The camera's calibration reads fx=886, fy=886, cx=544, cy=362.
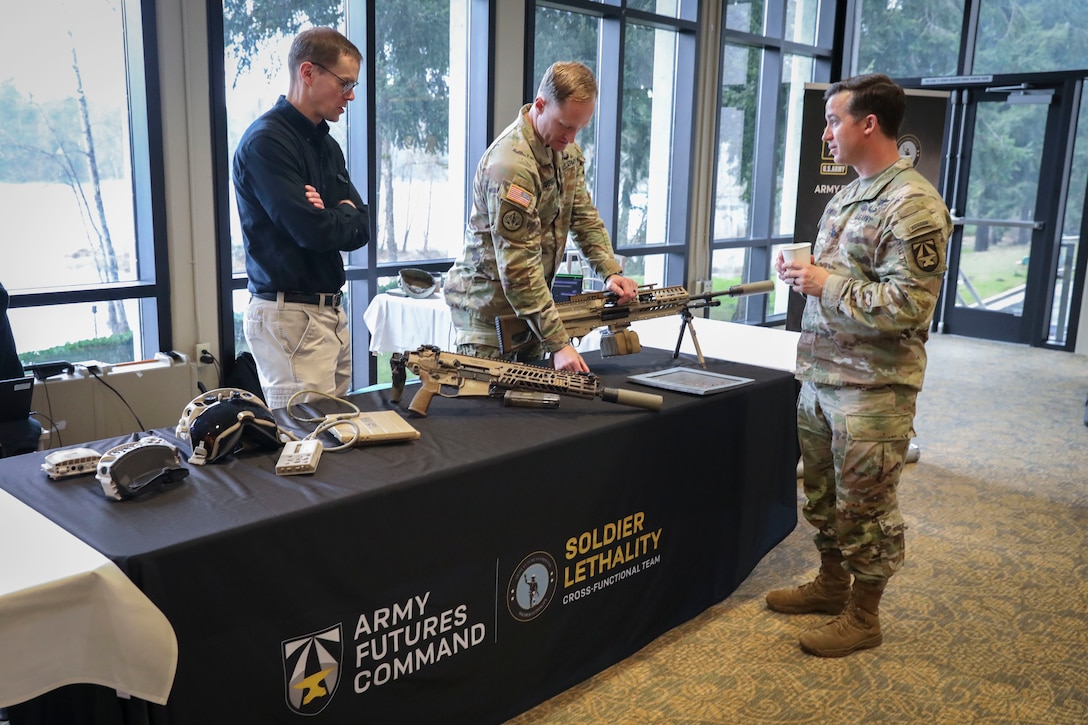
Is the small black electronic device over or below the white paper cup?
below

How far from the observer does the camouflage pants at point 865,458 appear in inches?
90.0

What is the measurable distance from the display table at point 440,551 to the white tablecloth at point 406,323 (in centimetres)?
169

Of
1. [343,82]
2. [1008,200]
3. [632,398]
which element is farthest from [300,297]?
[1008,200]

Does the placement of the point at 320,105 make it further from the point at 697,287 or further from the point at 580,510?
the point at 697,287

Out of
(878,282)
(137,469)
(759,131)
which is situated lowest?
(137,469)

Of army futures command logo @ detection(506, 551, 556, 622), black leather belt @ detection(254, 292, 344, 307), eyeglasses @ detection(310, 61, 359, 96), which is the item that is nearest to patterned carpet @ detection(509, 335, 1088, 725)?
army futures command logo @ detection(506, 551, 556, 622)

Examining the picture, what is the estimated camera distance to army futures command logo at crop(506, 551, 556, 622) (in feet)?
6.63

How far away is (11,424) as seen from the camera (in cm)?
298

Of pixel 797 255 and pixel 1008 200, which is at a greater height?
pixel 1008 200

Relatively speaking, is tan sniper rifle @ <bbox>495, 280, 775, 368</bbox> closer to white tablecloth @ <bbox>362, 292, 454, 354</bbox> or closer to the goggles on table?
the goggles on table

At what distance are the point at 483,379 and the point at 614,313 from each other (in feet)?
1.96

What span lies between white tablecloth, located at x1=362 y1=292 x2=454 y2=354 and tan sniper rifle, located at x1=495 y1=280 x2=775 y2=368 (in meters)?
1.61

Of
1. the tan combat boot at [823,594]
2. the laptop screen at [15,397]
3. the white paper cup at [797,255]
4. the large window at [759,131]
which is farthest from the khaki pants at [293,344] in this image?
the large window at [759,131]

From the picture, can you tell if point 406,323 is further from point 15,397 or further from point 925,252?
point 925,252
